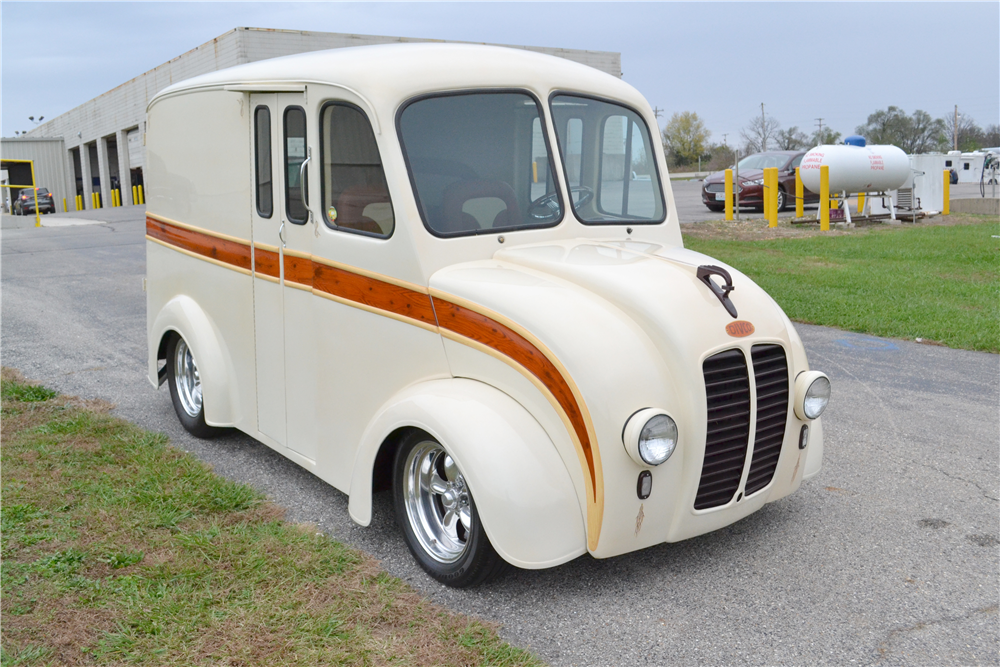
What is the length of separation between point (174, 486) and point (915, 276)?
10.5 m

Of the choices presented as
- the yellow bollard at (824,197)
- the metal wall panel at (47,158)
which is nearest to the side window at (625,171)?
the yellow bollard at (824,197)

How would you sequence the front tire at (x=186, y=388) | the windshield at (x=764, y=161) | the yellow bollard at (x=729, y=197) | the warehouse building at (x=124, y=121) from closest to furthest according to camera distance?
1. the front tire at (x=186, y=388)
2. the yellow bollard at (x=729, y=197)
3. the windshield at (x=764, y=161)
4. the warehouse building at (x=124, y=121)

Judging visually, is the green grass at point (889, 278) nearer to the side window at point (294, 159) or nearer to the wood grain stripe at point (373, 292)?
the wood grain stripe at point (373, 292)

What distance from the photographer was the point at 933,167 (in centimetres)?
2100

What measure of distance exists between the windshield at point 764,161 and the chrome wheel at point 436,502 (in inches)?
770

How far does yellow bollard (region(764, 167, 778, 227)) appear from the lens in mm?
18406

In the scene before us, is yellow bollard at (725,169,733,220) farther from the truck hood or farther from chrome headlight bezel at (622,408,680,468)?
chrome headlight bezel at (622,408,680,468)

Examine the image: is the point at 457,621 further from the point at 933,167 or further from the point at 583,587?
the point at 933,167

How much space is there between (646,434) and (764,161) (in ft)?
67.2

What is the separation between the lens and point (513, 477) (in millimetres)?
3346

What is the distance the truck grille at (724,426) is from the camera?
3.52 m

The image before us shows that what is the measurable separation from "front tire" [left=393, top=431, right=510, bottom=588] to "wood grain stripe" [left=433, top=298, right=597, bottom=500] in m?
0.50

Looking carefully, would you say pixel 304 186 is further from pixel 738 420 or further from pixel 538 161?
pixel 738 420

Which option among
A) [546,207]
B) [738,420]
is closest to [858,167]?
[546,207]
